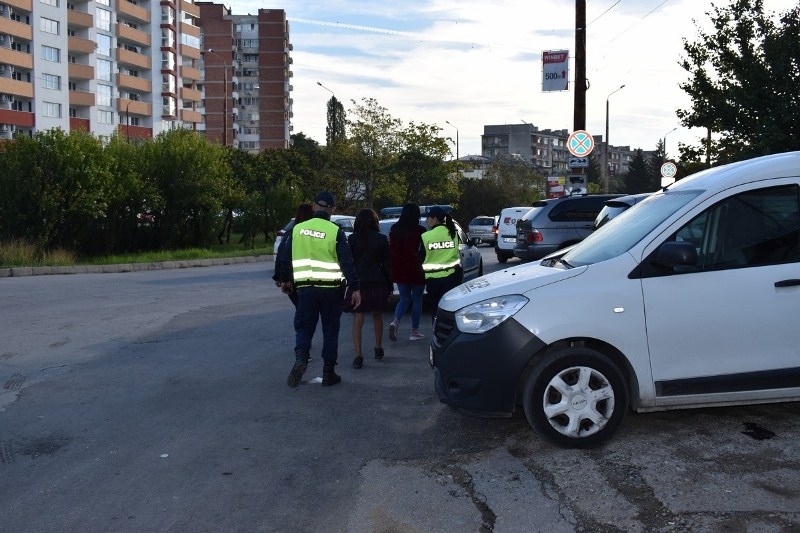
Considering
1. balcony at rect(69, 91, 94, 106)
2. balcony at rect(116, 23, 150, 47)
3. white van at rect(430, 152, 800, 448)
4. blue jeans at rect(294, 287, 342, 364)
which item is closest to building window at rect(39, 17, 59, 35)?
balcony at rect(69, 91, 94, 106)

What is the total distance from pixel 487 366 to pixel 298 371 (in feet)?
9.26

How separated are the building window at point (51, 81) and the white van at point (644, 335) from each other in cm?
7455

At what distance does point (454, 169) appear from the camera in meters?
60.0

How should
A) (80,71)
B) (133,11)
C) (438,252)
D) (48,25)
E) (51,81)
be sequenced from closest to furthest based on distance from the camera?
(438,252), (48,25), (51,81), (80,71), (133,11)

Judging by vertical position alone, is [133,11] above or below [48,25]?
above

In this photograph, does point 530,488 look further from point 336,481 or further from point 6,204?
point 6,204

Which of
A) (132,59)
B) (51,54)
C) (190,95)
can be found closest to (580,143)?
(51,54)

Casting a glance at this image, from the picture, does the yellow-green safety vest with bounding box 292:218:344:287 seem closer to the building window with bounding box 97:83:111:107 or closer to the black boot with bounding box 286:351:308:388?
the black boot with bounding box 286:351:308:388

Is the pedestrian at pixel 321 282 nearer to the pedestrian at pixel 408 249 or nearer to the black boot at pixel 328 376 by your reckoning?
the black boot at pixel 328 376

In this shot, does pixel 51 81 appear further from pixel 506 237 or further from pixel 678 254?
pixel 678 254

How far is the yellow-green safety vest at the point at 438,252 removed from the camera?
10359 mm

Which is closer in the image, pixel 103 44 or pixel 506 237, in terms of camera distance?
pixel 506 237

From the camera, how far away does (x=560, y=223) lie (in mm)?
18844

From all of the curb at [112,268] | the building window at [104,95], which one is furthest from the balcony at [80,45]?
the curb at [112,268]
